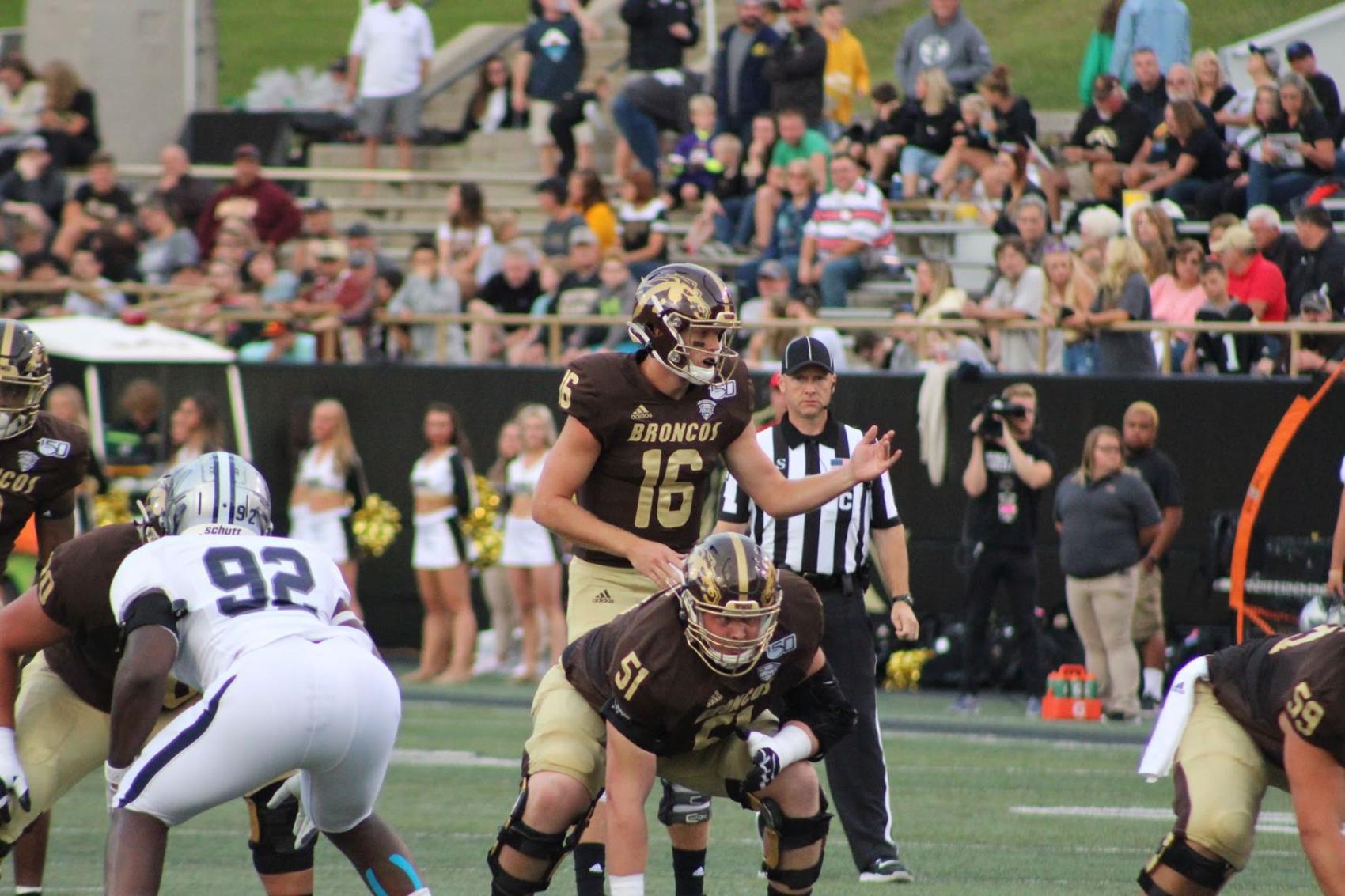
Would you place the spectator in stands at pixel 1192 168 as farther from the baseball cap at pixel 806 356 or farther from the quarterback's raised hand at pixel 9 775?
the quarterback's raised hand at pixel 9 775

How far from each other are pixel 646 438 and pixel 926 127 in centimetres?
996

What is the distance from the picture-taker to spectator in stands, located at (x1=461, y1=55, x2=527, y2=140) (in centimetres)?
1969

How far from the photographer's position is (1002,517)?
12.2 metres

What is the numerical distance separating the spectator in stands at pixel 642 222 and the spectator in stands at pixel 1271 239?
14.6 feet

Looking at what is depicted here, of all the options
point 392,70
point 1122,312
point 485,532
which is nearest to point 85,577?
point 1122,312

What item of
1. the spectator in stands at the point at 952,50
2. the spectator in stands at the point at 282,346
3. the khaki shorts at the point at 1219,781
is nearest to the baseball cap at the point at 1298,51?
the spectator in stands at the point at 952,50

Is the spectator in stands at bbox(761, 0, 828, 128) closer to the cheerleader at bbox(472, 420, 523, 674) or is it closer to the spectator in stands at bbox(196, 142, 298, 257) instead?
the cheerleader at bbox(472, 420, 523, 674)

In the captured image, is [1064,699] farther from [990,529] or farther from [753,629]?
[753,629]

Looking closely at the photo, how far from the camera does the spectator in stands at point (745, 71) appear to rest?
54.0 ft

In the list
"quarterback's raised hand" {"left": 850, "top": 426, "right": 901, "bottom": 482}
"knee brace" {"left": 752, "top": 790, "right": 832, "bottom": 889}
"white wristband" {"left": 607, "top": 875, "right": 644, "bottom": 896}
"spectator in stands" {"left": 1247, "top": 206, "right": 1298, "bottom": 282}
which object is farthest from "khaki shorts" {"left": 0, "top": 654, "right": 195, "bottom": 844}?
"spectator in stands" {"left": 1247, "top": 206, "right": 1298, "bottom": 282}

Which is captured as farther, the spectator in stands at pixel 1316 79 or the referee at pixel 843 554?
the spectator in stands at pixel 1316 79

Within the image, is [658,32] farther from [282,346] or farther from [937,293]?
[937,293]

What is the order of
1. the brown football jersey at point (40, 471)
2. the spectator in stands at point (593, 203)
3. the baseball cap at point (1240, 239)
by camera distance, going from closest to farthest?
the brown football jersey at point (40, 471), the baseball cap at point (1240, 239), the spectator in stands at point (593, 203)

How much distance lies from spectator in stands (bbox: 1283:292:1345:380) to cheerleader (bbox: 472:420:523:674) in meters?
4.91
